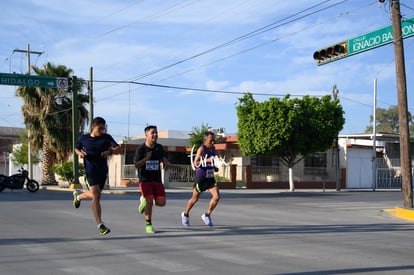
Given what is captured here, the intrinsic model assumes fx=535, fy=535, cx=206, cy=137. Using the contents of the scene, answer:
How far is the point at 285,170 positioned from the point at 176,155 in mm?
8302

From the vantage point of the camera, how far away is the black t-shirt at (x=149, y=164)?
9047mm

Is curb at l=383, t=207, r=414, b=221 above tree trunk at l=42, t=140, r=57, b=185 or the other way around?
the other way around

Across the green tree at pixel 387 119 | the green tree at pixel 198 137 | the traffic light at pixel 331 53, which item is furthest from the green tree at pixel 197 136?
the green tree at pixel 387 119

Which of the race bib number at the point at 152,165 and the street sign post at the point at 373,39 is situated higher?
the street sign post at the point at 373,39

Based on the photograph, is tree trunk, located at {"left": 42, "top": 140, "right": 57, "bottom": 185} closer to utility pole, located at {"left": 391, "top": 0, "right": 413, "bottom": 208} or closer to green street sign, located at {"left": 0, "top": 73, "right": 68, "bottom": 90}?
green street sign, located at {"left": 0, "top": 73, "right": 68, "bottom": 90}

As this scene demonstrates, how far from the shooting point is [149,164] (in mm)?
9086

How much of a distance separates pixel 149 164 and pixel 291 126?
72.4ft

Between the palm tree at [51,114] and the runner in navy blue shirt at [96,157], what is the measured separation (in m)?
24.4

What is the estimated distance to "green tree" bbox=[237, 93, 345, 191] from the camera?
98.6 feet

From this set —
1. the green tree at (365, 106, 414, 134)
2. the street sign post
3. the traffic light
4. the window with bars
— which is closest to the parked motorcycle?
the traffic light

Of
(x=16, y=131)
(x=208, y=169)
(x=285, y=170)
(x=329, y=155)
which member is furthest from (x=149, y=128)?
(x=16, y=131)

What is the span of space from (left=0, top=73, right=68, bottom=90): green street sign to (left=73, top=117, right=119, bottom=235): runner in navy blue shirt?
19.5 metres

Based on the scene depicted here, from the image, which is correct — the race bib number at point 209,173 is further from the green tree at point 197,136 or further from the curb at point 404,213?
the green tree at point 197,136

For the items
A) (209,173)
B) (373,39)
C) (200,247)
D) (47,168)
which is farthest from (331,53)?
(47,168)
